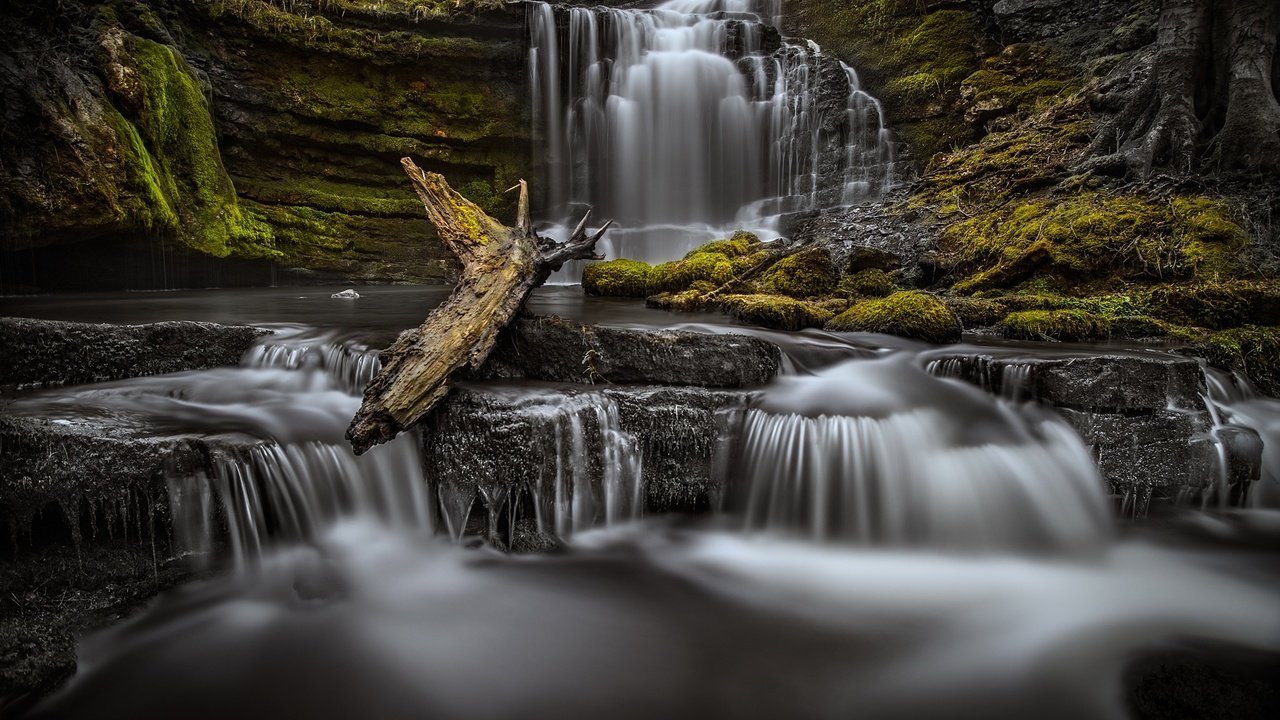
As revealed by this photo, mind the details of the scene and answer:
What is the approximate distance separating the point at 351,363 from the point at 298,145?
→ 10704 mm

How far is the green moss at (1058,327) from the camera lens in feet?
17.0

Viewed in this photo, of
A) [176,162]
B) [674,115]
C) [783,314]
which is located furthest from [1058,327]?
[176,162]

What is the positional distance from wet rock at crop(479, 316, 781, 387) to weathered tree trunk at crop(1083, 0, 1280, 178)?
21.3 ft

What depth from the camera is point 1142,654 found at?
7.86 feet

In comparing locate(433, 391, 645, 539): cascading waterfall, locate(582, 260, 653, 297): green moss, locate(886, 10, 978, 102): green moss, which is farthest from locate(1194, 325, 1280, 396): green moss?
locate(886, 10, 978, 102): green moss

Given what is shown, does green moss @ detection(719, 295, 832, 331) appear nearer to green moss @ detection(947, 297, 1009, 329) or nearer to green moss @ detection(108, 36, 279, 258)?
green moss @ detection(947, 297, 1009, 329)

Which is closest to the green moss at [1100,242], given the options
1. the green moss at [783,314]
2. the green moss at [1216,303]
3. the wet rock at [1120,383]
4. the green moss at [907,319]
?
the green moss at [1216,303]

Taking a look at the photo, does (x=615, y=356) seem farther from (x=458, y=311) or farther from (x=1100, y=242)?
(x=1100, y=242)

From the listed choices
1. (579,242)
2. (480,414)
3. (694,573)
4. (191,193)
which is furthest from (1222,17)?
(191,193)

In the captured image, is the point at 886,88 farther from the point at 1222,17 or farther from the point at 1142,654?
the point at 1142,654

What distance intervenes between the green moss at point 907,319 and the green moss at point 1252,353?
167 centimetres

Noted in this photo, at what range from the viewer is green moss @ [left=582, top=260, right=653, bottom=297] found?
8837 millimetres

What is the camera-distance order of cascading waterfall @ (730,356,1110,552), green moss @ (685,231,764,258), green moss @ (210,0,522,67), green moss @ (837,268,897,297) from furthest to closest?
green moss @ (210,0,522,67) < green moss @ (685,231,764,258) < green moss @ (837,268,897,297) < cascading waterfall @ (730,356,1110,552)

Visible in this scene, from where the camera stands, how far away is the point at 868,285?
6.91 metres
